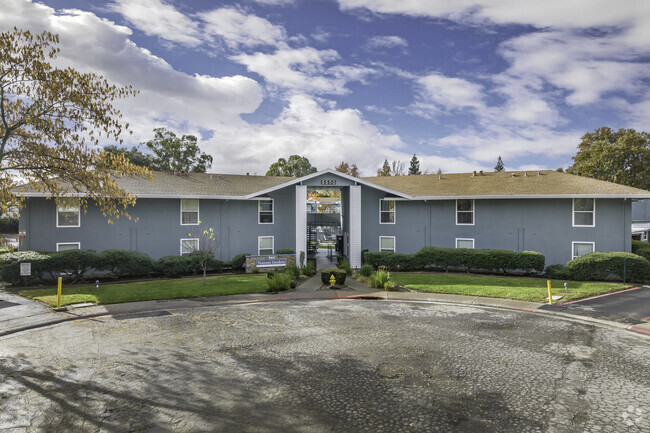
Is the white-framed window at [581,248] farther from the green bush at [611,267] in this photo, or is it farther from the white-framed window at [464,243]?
the white-framed window at [464,243]

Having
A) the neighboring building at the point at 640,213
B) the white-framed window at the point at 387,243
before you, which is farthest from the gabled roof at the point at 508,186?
the neighboring building at the point at 640,213

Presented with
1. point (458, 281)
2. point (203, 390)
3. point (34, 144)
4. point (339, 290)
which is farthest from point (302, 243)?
point (203, 390)

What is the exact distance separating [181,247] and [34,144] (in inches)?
578

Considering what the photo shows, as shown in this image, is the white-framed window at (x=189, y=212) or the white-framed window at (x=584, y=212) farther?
the white-framed window at (x=189, y=212)

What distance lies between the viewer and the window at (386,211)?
29.2 metres

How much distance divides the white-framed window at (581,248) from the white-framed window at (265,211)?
20.9 m

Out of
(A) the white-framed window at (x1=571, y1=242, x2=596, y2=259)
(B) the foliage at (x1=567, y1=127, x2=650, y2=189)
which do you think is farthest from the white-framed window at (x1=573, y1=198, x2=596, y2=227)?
(B) the foliage at (x1=567, y1=127, x2=650, y2=189)

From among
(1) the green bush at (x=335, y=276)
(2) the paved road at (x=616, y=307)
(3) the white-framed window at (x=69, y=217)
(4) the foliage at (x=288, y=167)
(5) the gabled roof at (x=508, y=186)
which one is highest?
(4) the foliage at (x=288, y=167)

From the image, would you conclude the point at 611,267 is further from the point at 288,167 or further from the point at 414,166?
the point at 414,166

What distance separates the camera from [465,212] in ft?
89.9

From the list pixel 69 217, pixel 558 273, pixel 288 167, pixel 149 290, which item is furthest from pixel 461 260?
pixel 288 167

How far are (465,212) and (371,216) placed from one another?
22.5ft

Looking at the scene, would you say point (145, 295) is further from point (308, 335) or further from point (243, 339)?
point (308, 335)

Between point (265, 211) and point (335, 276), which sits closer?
point (335, 276)
